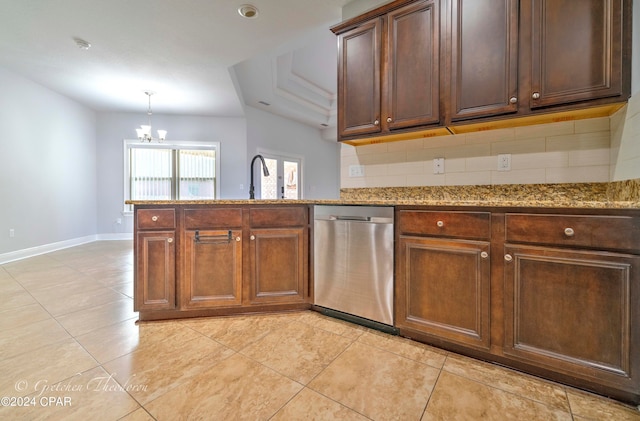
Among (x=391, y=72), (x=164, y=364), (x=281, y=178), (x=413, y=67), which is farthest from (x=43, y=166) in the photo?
(x=413, y=67)

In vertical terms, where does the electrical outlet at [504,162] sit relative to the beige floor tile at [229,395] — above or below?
above

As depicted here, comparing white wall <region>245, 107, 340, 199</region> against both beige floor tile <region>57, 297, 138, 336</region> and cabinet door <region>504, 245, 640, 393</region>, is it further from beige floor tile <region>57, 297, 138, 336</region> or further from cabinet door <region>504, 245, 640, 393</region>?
cabinet door <region>504, 245, 640, 393</region>

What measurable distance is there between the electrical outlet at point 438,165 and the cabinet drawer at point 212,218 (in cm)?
147

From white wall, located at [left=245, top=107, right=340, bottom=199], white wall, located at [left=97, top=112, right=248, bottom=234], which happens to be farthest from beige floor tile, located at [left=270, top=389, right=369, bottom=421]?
white wall, located at [left=245, top=107, right=340, bottom=199]

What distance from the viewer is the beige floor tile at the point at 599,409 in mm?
1041

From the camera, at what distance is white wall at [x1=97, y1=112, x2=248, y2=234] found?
563 cm

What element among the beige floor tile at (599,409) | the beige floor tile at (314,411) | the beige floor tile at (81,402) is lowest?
the beige floor tile at (599,409)

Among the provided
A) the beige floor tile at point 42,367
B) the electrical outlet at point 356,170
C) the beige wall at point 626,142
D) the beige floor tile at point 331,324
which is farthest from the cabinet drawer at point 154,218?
the beige wall at point 626,142

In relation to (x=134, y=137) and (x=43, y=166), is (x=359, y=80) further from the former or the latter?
(x=134, y=137)

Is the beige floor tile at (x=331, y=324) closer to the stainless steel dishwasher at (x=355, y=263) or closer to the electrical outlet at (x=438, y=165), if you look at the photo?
the stainless steel dishwasher at (x=355, y=263)

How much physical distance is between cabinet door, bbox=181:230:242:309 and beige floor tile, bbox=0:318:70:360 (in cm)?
74

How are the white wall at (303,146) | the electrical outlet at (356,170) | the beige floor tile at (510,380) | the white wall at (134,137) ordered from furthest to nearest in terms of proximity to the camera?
1. the white wall at (303,146)
2. the white wall at (134,137)
3. the electrical outlet at (356,170)
4. the beige floor tile at (510,380)

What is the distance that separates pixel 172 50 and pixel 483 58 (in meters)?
3.41

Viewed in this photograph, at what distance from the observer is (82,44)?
3117mm
